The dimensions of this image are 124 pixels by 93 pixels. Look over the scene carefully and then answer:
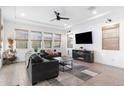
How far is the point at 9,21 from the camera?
5.59 metres

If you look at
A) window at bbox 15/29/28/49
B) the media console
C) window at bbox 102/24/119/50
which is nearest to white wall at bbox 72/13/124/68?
window at bbox 102/24/119/50

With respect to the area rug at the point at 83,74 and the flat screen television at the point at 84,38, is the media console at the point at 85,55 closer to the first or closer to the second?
the flat screen television at the point at 84,38

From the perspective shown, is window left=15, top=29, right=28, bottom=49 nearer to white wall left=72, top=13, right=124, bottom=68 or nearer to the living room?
the living room

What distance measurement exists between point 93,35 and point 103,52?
3.98 feet

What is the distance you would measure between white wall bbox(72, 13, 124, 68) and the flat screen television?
0.80ft

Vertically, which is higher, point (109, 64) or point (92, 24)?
point (92, 24)

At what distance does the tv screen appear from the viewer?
5684mm

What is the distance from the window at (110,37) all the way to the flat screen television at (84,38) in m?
0.87

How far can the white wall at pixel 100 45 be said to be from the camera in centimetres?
422
